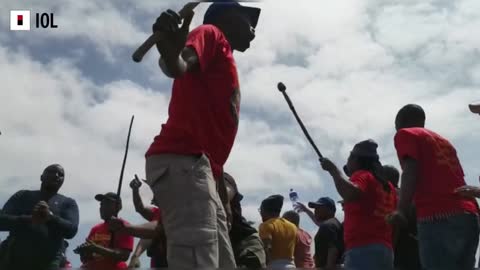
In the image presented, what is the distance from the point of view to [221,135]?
9.50 feet

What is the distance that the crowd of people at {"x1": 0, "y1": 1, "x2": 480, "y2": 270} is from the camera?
2.64 m

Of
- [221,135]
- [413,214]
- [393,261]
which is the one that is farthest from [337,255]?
[221,135]

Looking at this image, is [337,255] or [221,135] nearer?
[221,135]

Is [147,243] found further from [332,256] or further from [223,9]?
[223,9]

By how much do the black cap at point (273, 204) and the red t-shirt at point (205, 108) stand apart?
16.3 feet

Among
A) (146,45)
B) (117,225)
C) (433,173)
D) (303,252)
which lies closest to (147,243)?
(117,225)

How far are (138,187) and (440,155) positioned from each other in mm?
3453

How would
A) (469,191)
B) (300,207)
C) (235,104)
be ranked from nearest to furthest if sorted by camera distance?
(235,104)
(469,191)
(300,207)

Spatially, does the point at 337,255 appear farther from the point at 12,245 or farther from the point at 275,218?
the point at 12,245

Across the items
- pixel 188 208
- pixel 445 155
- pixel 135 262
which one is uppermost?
pixel 445 155

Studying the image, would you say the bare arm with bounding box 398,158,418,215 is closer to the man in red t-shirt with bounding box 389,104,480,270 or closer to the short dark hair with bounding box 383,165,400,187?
the man in red t-shirt with bounding box 389,104,480,270

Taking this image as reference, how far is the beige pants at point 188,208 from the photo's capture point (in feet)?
8.43

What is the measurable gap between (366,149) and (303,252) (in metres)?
3.21

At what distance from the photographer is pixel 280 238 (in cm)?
745
